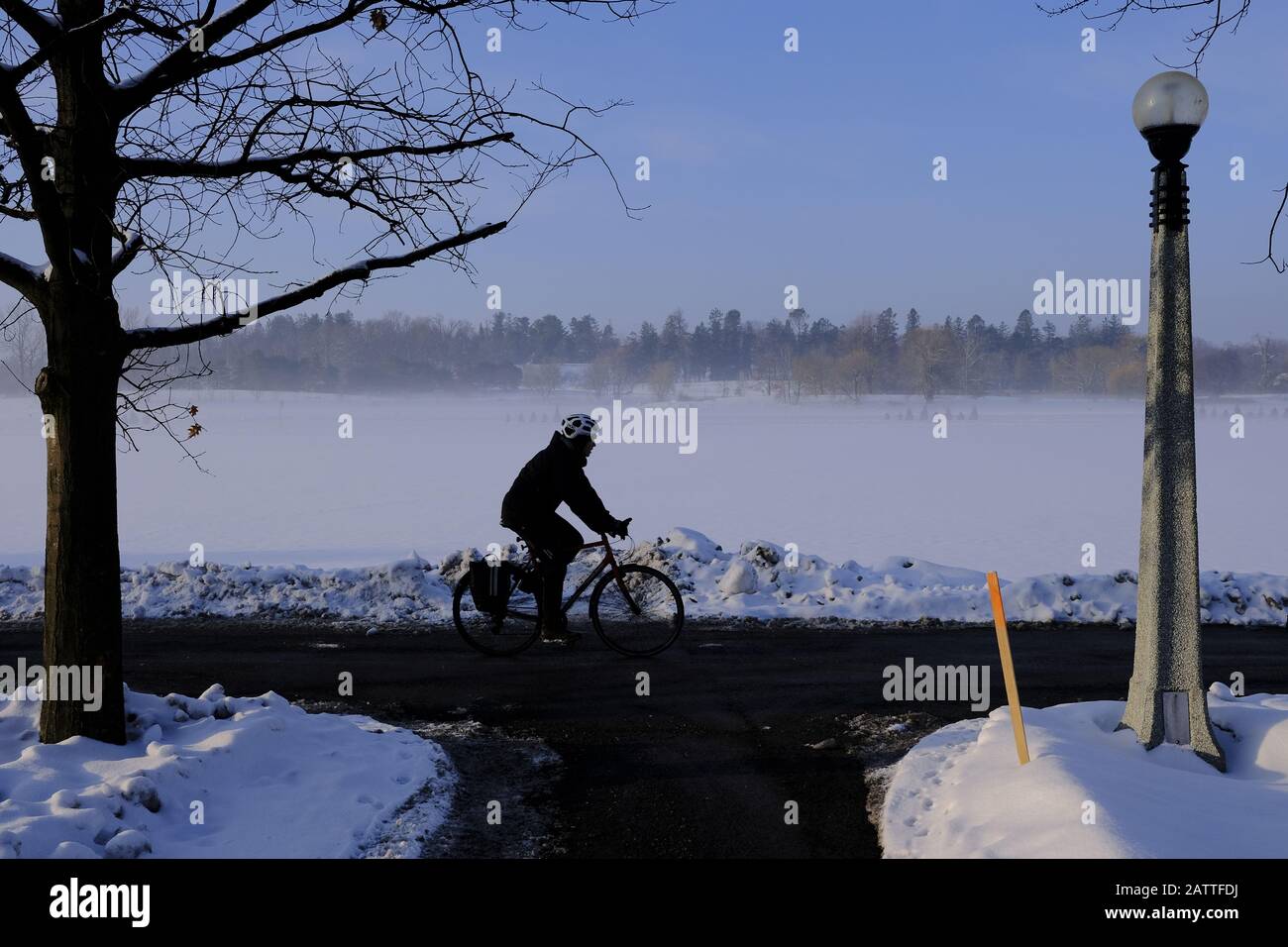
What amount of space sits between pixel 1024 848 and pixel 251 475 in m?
39.4

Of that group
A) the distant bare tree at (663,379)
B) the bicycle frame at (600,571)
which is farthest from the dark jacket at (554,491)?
the distant bare tree at (663,379)

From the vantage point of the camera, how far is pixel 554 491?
33.9 feet

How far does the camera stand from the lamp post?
6922 millimetres

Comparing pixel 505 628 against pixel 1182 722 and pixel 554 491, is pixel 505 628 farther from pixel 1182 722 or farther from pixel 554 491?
pixel 1182 722

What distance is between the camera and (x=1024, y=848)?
17.3ft

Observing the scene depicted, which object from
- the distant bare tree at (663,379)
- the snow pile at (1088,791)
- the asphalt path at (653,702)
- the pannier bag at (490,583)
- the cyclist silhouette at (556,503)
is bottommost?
the asphalt path at (653,702)

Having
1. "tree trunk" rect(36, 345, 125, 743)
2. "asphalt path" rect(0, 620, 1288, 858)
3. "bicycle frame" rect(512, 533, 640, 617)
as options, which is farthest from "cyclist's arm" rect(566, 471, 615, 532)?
"tree trunk" rect(36, 345, 125, 743)

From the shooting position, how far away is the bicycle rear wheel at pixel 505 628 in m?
Answer: 10.7

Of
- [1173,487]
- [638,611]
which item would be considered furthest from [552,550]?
[1173,487]

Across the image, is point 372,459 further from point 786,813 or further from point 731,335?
point 731,335

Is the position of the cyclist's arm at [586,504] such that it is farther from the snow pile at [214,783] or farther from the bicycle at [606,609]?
the snow pile at [214,783]

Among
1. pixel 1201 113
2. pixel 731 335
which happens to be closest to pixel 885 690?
pixel 1201 113

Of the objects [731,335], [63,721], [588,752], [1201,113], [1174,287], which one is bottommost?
[588,752]

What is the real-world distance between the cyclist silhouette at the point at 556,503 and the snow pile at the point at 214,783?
2.80 metres
